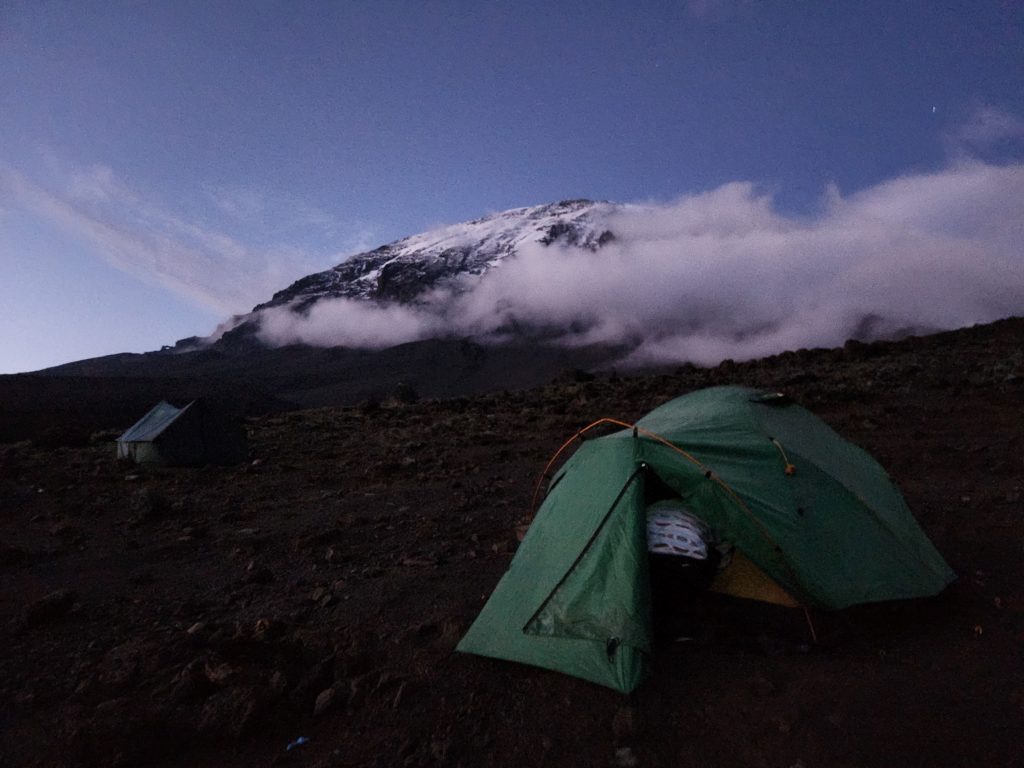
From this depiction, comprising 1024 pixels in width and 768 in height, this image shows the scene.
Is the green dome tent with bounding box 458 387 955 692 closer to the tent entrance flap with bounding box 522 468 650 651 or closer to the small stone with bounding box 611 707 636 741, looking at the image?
the tent entrance flap with bounding box 522 468 650 651

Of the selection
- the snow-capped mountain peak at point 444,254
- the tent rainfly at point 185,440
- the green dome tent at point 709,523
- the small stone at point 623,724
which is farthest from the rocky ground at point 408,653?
the snow-capped mountain peak at point 444,254

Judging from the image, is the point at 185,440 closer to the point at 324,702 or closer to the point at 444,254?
the point at 324,702

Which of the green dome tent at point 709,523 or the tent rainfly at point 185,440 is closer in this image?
the green dome tent at point 709,523

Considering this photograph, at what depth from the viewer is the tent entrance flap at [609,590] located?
13.3 feet

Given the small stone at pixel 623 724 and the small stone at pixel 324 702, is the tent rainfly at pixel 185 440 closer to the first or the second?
the small stone at pixel 324 702

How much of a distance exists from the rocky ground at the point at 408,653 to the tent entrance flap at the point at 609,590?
0.33 meters

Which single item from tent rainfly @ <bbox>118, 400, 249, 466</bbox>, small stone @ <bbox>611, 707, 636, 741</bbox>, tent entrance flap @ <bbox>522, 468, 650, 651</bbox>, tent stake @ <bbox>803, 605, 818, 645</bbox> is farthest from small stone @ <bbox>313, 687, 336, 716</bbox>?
tent rainfly @ <bbox>118, 400, 249, 466</bbox>

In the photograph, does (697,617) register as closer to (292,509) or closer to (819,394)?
(292,509)

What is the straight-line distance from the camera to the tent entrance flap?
4051mm

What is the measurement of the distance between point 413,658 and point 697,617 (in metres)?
2.27

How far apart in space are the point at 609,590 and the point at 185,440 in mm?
11873

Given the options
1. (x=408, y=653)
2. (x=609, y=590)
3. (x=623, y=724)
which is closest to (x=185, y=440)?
(x=408, y=653)

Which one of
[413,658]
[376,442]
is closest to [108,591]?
[413,658]

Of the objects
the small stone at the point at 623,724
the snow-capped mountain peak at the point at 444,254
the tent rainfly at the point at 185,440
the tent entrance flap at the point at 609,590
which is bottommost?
the small stone at the point at 623,724
